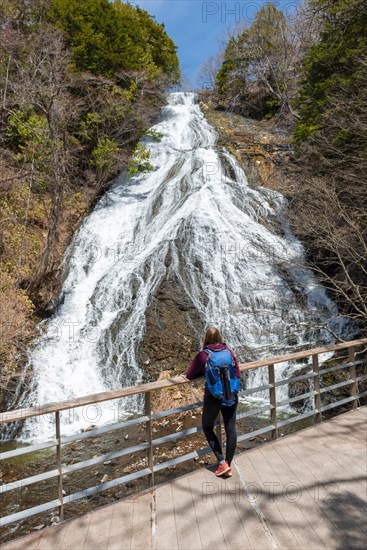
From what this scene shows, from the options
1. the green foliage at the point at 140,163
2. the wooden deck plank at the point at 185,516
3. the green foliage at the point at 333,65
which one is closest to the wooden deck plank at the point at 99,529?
the wooden deck plank at the point at 185,516

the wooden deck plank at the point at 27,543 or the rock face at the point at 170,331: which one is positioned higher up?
the rock face at the point at 170,331

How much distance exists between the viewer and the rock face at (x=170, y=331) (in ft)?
32.2

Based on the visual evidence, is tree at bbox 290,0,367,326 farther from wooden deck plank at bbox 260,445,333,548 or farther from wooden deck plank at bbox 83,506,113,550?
wooden deck plank at bbox 83,506,113,550

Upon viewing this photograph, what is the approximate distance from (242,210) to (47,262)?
24.1 feet

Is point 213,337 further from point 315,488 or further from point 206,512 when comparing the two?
point 315,488

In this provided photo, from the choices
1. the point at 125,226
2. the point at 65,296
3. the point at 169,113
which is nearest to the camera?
the point at 65,296

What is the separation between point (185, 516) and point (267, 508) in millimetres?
704

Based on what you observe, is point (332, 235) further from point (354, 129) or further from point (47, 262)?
point (47, 262)

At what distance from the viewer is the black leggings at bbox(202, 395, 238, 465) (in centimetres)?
395

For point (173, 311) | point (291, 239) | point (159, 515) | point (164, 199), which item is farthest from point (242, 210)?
point (159, 515)

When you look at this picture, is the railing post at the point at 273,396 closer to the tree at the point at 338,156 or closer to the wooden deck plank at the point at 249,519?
the wooden deck plank at the point at 249,519

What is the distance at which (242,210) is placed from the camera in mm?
15039

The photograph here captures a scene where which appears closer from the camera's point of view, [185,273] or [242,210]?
[185,273]

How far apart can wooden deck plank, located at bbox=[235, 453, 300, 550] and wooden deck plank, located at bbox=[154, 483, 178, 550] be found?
75 centimetres
